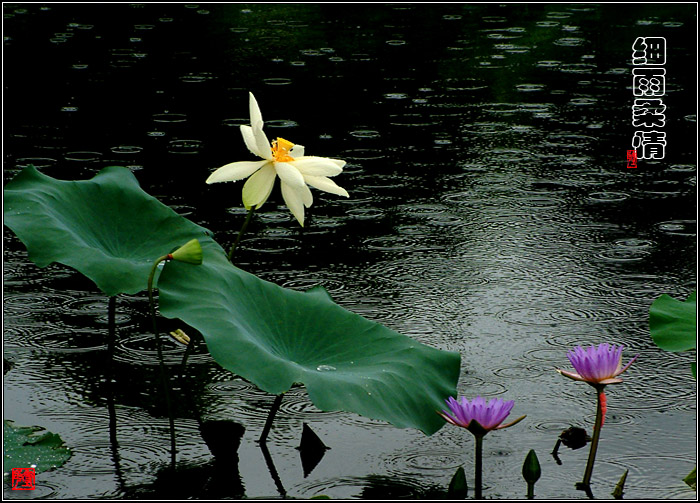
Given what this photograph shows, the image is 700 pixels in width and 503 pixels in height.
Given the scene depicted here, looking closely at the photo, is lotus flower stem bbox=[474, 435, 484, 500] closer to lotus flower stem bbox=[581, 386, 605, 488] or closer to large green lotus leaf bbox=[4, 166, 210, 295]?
lotus flower stem bbox=[581, 386, 605, 488]

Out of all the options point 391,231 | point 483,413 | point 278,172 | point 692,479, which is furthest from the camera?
point 391,231

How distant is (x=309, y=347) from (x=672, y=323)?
605 mm

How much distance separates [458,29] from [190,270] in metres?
5.08

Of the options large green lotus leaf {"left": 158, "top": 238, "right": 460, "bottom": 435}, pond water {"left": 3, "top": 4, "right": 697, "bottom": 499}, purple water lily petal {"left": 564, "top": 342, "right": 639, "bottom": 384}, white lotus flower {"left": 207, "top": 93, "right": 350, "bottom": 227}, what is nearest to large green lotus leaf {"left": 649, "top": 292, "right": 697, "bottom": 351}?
pond water {"left": 3, "top": 4, "right": 697, "bottom": 499}

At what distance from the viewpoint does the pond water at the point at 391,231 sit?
1.41 m

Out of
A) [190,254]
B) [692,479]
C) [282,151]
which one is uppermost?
[282,151]

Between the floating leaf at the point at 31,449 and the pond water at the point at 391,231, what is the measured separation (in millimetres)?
28

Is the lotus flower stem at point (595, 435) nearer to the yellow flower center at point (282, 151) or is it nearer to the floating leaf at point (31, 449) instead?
the yellow flower center at point (282, 151)

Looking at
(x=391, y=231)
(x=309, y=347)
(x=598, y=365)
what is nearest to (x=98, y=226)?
(x=309, y=347)

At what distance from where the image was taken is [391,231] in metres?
2.61

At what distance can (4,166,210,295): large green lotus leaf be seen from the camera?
1.43 metres

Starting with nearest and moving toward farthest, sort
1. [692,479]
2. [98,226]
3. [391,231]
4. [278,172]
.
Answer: [692,479], [278,172], [98,226], [391,231]

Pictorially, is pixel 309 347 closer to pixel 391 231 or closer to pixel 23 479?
pixel 23 479

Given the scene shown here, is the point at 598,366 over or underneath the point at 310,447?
over
